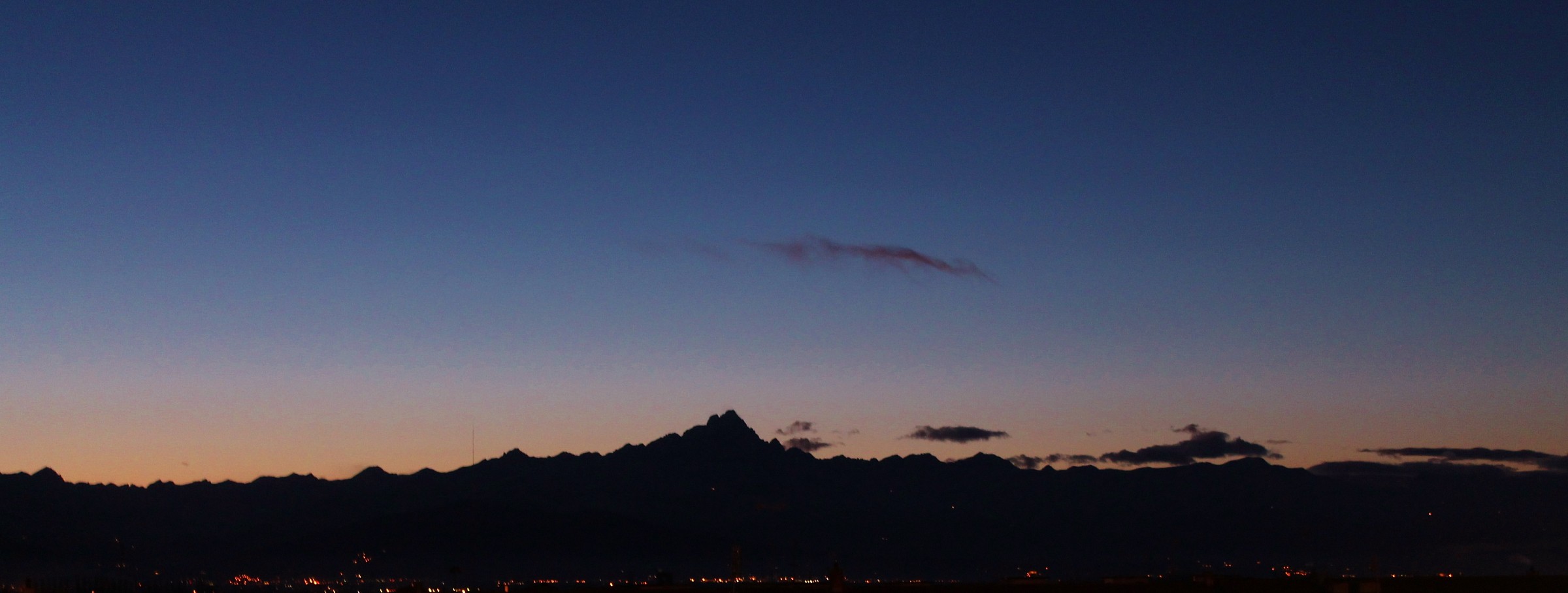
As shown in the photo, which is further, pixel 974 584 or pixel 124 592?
pixel 124 592

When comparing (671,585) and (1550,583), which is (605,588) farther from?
(1550,583)

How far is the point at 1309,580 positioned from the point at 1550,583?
13374 millimetres

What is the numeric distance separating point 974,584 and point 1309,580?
20.7m

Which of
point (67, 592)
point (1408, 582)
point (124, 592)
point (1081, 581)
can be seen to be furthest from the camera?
point (124, 592)

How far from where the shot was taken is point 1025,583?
91.1 meters

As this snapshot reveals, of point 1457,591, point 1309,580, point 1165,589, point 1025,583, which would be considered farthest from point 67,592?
point 1457,591

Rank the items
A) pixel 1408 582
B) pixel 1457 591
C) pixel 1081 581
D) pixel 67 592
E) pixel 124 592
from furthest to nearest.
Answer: pixel 124 592 → pixel 67 592 → pixel 1081 581 → pixel 1408 582 → pixel 1457 591

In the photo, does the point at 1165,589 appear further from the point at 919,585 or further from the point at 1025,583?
the point at 919,585

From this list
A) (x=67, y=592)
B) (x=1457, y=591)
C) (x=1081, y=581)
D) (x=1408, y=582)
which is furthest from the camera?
(x=67, y=592)

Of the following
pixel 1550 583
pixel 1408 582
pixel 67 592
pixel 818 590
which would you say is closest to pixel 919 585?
pixel 818 590

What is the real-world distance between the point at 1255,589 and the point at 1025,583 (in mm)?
14334

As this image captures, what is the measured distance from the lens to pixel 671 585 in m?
94.8

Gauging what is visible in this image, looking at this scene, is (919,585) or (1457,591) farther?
(919,585)

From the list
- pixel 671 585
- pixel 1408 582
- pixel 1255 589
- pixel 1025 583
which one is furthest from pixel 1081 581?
pixel 671 585
